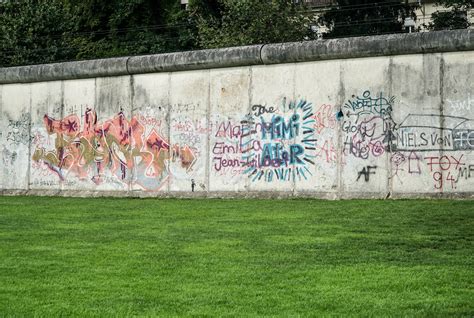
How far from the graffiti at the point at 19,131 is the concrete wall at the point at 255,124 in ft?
0.11

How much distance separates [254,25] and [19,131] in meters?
25.5

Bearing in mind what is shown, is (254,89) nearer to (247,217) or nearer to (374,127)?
(374,127)

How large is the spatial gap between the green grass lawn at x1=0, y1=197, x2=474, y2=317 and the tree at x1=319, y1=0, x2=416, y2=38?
4181 cm

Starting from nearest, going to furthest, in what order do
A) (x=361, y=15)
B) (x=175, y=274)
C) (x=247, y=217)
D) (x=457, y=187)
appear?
(x=175, y=274), (x=247, y=217), (x=457, y=187), (x=361, y=15)

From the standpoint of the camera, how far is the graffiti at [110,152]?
20.6 metres

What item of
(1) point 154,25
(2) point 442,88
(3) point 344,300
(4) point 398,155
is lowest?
(3) point 344,300

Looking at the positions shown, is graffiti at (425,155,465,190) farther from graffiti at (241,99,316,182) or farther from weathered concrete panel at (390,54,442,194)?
graffiti at (241,99,316,182)

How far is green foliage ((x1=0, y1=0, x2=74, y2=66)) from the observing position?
146 feet

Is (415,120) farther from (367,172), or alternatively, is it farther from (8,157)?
(8,157)

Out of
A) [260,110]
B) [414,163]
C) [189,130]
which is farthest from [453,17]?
[414,163]

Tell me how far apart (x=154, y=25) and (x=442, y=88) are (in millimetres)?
38326

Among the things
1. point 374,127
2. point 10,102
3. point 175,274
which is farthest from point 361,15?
point 175,274

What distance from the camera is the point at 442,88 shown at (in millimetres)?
16766

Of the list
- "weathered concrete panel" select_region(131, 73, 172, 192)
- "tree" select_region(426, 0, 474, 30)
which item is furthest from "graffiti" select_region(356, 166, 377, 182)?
"tree" select_region(426, 0, 474, 30)
